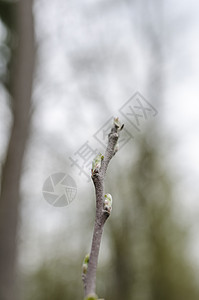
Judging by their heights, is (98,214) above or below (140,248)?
below

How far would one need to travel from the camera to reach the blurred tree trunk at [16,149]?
12.0 feet

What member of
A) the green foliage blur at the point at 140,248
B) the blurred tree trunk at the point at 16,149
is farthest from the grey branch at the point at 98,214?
the green foliage blur at the point at 140,248

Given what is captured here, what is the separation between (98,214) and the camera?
34 cm

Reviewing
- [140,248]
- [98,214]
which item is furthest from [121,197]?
[98,214]

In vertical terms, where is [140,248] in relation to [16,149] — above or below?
below

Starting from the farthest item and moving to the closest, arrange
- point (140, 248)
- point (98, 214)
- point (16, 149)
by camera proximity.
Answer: point (140, 248), point (16, 149), point (98, 214)

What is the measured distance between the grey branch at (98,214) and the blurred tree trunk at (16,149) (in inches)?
136

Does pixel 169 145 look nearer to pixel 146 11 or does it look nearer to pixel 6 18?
pixel 146 11

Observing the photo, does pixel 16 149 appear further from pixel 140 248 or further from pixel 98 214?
pixel 140 248

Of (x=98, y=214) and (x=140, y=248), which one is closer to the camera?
(x=98, y=214)

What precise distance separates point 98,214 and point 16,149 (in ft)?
12.8

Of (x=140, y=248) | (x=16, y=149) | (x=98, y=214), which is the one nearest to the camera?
(x=98, y=214)

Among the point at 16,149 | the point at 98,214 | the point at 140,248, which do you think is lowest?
the point at 98,214

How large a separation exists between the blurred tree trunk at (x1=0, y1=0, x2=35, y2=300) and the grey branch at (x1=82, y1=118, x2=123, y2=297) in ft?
11.3
